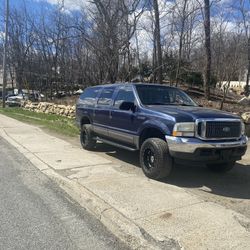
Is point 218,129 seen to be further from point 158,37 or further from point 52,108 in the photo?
point 52,108

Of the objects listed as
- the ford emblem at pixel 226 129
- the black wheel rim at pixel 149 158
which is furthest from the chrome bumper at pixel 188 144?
the black wheel rim at pixel 149 158

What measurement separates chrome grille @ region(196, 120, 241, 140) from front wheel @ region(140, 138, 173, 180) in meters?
0.71

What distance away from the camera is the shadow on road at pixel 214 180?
697 cm

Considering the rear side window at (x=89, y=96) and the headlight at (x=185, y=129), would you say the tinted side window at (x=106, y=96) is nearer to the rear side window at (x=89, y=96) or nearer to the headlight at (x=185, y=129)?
the rear side window at (x=89, y=96)

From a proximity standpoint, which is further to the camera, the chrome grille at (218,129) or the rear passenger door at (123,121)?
the rear passenger door at (123,121)

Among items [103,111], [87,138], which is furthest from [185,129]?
[87,138]

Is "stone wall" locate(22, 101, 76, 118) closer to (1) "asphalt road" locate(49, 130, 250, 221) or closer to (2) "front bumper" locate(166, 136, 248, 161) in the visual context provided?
(1) "asphalt road" locate(49, 130, 250, 221)

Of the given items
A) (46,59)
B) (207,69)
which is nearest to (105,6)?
(207,69)

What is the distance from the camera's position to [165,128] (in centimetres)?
731

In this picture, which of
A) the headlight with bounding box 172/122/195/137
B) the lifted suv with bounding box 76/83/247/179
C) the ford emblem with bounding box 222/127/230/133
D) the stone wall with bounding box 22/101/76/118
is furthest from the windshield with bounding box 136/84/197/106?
the stone wall with bounding box 22/101/76/118

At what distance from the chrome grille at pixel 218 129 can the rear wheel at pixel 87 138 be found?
4297 millimetres

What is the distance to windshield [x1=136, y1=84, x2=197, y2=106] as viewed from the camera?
870 cm

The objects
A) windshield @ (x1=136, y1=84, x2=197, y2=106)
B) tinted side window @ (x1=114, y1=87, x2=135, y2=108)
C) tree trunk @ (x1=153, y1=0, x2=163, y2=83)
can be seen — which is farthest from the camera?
tree trunk @ (x1=153, y1=0, x2=163, y2=83)

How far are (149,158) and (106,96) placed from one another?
271cm
